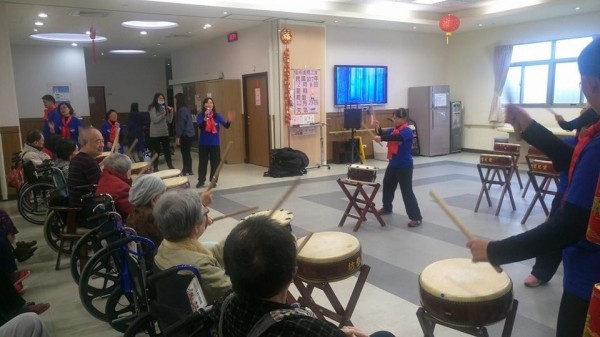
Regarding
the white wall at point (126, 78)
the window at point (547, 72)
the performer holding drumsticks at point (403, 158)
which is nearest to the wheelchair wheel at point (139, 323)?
the performer holding drumsticks at point (403, 158)

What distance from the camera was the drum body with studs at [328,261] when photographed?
2.18 metres

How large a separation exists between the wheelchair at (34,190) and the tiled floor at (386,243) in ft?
0.47

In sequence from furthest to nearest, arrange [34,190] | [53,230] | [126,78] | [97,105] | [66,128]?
[126,78], [97,105], [66,128], [34,190], [53,230]

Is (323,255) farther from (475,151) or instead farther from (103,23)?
(475,151)

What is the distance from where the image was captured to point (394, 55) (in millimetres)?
9273

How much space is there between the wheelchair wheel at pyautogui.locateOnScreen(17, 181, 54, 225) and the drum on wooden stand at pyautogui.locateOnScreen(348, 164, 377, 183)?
325 centimetres

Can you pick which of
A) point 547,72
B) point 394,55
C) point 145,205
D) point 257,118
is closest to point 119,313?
point 145,205

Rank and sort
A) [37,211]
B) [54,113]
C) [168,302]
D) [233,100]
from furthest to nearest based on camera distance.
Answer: [233,100]
[54,113]
[37,211]
[168,302]

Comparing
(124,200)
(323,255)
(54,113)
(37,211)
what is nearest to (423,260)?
(323,255)

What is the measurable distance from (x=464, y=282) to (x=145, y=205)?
1.75 metres

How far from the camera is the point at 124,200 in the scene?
3023 mm

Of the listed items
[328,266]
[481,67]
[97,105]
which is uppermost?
[481,67]

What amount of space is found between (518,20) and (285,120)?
188 inches

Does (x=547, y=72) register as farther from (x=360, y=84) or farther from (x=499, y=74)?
(x=360, y=84)
